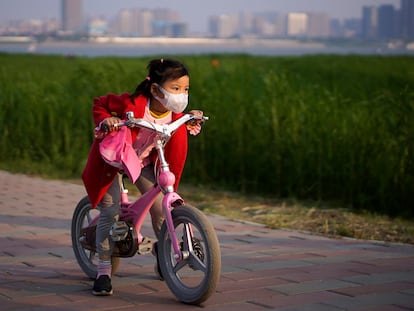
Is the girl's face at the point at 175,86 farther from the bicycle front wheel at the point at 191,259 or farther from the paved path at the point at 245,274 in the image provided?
the paved path at the point at 245,274

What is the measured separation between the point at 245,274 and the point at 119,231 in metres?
0.91

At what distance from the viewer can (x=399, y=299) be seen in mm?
4668

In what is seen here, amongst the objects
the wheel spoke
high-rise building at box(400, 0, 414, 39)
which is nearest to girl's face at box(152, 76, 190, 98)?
the wheel spoke

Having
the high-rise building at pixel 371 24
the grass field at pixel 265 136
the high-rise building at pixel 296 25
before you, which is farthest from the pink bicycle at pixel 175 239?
the high-rise building at pixel 296 25

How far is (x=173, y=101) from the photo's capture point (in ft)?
15.3

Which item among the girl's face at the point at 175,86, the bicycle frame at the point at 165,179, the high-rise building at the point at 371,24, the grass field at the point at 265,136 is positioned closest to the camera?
the bicycle frame at the point at 165,179

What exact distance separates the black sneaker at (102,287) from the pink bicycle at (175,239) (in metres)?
0.18

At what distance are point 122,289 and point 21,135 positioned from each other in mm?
7308

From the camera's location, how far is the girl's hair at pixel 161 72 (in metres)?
4.71

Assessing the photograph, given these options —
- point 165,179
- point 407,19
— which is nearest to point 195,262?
point 165,179

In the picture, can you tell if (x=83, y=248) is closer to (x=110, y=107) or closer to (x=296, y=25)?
(x=110, y=107)

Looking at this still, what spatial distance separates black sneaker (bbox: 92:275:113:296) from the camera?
15.7 feet

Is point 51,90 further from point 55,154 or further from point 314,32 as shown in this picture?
point 314,32

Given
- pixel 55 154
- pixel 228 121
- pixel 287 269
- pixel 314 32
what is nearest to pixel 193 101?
pixel 228 121
